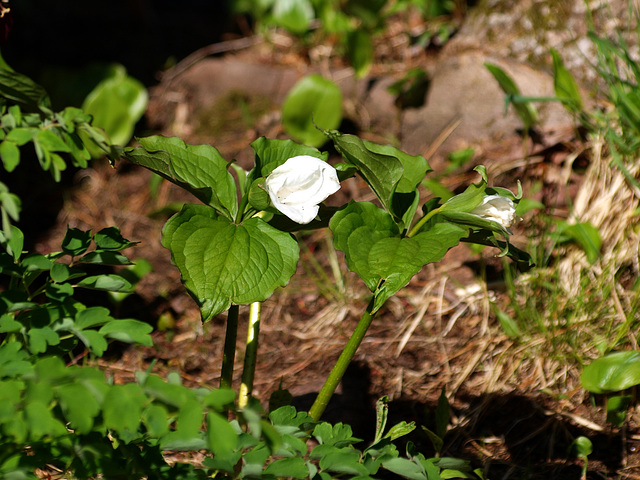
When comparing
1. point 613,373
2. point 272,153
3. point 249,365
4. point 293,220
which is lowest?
point 613,373

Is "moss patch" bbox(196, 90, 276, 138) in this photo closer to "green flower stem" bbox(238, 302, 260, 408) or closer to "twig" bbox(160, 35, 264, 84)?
"twig" bbox(160, 35, 264, 84)

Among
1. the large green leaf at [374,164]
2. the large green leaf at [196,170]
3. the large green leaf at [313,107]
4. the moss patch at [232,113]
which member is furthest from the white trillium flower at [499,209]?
the moss patch at [232,113]

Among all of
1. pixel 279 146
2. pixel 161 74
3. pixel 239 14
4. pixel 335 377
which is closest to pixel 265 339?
pixel 335 377

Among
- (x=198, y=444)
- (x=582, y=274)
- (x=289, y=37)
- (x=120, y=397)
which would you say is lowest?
(x=582, y=274)

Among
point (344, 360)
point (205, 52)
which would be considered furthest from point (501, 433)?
point (205, 52)

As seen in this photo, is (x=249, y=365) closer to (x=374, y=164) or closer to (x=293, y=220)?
(x=293, y=220)

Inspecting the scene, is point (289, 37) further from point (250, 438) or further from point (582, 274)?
point (250, 438)

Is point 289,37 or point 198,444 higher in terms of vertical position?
point 289,37
